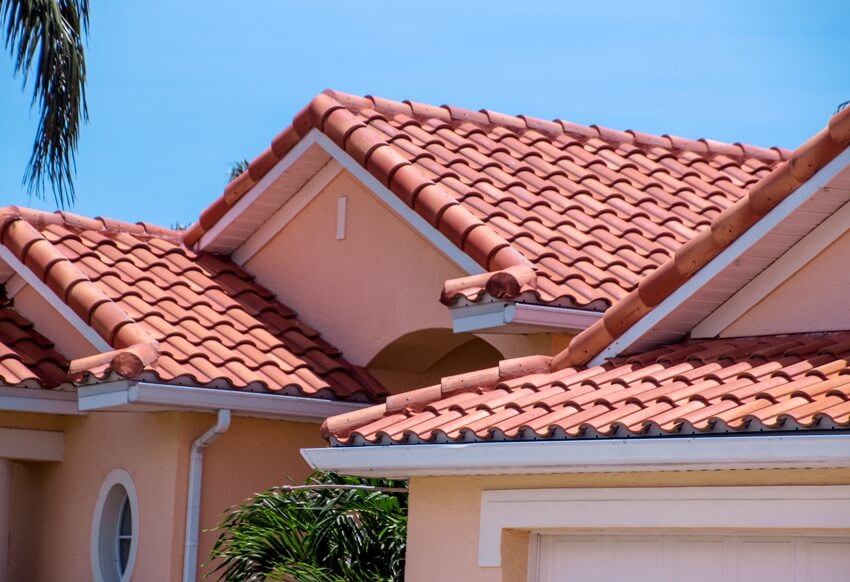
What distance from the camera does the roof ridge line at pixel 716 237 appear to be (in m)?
8.77

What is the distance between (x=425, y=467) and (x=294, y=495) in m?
2.18

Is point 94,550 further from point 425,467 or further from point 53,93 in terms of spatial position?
point 53,93

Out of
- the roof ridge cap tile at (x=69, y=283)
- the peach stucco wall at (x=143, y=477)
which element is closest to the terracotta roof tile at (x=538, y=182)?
the roof ridge cap tile at (x=69, y=283)

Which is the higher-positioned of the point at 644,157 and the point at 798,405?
the point at 644,157

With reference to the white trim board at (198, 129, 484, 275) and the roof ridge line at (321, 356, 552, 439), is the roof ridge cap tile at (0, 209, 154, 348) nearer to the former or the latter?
the white trim board at (198, 129, 484, 275)

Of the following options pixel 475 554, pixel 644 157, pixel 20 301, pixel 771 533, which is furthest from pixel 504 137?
pixel 771 533

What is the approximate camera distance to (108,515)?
42.6ft

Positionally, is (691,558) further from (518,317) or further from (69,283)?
(69,283)

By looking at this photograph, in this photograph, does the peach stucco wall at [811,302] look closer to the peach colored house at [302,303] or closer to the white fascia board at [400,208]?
the peach colored house at [302,303]

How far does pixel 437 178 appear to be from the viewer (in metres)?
13.0

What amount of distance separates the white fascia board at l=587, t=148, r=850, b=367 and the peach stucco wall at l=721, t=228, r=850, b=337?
1.27 ft

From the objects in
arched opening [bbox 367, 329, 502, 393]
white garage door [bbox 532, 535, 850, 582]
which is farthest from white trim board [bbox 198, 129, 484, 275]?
white garage door [bbox 532, 535, 850, 582]

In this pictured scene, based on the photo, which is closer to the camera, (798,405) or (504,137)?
(798,405)

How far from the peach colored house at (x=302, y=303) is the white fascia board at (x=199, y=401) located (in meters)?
0.02
